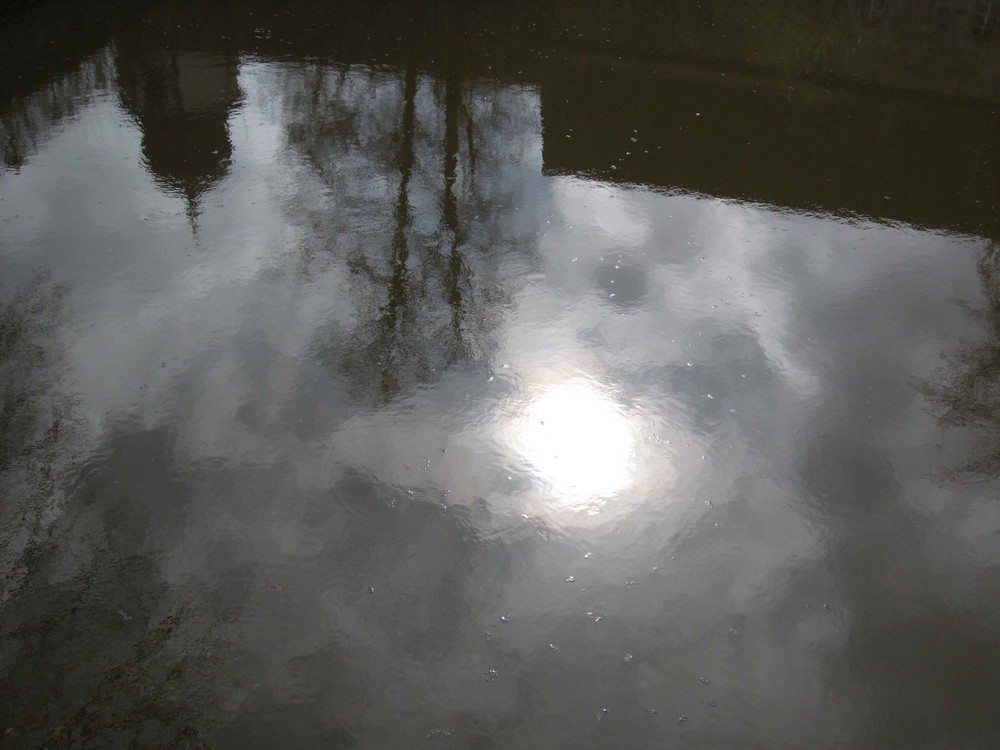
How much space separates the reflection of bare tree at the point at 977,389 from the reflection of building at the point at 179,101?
7.33m

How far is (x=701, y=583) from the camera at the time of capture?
552cm

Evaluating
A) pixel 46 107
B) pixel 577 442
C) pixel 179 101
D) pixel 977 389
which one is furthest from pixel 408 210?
pixel 977 389

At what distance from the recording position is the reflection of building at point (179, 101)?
952 cm

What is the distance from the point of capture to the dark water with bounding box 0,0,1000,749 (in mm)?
4938

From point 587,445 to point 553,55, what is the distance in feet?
26.5

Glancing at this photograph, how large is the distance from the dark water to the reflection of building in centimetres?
A: 8

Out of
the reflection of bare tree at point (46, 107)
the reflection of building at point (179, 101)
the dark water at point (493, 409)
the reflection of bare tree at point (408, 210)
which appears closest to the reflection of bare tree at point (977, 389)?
the dark water at point (493, 409)

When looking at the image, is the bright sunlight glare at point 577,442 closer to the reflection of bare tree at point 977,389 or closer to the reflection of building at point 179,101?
the reflection of bare tree at point 977,389

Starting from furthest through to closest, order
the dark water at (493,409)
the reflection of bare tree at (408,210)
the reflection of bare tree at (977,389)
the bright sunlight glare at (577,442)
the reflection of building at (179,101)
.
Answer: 1. the reflection of building at (179,101)
2. the reflection of bare tree at (408,210)
3. the reflection of bare tree at (977,389)
4. the bright sunlight glare at (577,442)
5. the dark water at (493,409)

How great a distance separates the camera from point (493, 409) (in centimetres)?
663

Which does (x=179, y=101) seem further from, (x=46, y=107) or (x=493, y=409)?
(x=493, y=409)

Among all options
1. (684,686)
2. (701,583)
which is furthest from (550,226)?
(684,686)

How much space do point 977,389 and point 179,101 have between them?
9.56 meters

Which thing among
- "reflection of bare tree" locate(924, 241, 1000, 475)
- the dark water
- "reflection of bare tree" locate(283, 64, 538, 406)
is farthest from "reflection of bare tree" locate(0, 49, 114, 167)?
"reflection of bare tree" locate(924, 241, 1000, 475)
